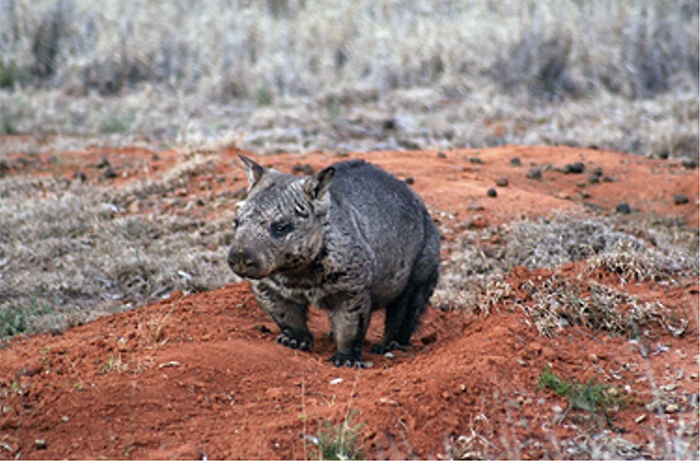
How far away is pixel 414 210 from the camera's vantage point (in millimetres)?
6836

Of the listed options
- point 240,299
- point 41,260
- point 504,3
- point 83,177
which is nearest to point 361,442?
point 240,299

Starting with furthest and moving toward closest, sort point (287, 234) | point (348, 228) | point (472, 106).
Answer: point (472, 106)
point (348, 228)
point (287, 234)

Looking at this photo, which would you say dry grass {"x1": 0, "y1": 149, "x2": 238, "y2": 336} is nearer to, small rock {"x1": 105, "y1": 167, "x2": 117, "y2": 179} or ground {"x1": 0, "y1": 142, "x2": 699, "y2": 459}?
small rock {"x1": 105, "y1": 167, "x2": 117, "y2": 179}

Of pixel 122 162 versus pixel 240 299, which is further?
pixel 122 162

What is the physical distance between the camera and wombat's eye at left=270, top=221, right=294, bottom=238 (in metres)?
5.45

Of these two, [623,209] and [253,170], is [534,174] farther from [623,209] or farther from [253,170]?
[253,170]

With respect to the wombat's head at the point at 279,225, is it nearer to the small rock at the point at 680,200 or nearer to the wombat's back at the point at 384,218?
the wombat's back at the point at 384,218

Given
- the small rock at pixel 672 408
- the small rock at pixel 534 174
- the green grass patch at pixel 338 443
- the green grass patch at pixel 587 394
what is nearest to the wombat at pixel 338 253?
A: the green grass patch at pixel 338 443

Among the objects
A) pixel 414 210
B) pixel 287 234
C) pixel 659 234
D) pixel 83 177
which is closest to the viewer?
pixel 287 234

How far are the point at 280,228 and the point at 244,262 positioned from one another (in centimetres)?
42

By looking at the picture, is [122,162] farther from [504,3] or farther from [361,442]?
[504,3]

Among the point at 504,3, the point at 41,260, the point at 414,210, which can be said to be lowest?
the point at 41,260

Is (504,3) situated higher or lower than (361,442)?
higher

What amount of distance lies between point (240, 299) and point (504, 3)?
1304cm
